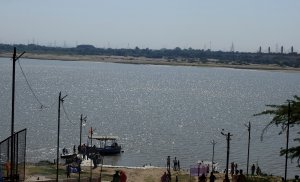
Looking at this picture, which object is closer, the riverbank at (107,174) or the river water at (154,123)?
the riverbank at (107,174)

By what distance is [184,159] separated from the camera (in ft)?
175

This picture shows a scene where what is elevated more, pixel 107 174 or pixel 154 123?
pixel 107 174

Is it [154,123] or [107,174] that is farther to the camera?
[154,123]

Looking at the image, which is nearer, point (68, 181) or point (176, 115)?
point (68, 181)

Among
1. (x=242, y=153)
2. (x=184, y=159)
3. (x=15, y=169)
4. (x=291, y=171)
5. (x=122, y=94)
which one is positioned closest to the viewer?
(x=15, y=169)

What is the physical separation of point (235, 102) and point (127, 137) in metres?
58.8

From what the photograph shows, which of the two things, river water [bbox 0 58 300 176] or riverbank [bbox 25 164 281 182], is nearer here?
riverbank [bbox 25 164 281 182]

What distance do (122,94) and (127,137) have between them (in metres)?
66.6

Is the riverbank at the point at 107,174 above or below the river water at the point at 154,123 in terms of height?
above

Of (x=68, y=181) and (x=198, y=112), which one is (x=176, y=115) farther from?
(x=68, y=181)

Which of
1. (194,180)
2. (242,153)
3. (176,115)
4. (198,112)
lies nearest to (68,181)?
(194,180)

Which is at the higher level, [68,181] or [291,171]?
[68,181]

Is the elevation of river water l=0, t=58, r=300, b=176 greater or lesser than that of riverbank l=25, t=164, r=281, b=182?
lesser

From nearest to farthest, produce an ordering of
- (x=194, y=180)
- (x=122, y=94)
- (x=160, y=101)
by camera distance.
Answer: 1. (x=194, y=180)
2. (x=160, y=101)
3. (x=122, y=94)
